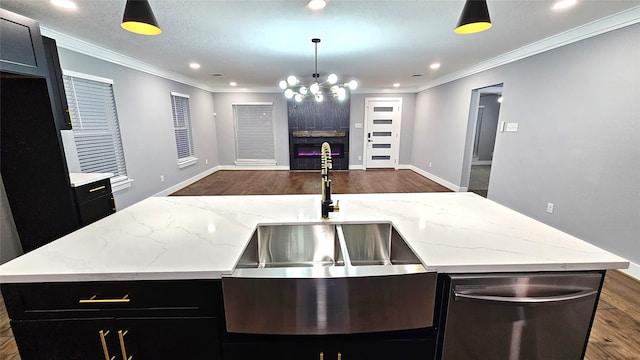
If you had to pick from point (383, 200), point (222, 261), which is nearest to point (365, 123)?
point (383, 200)

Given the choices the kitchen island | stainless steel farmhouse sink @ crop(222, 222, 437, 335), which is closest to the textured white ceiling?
the kitchen island

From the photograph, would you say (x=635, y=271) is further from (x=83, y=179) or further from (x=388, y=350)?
(x=83, y=179)

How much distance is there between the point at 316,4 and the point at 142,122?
370 centimetres

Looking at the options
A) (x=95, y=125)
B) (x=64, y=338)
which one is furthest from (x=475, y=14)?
(x=95, y=125)

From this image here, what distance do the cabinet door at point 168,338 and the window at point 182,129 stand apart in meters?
5.03

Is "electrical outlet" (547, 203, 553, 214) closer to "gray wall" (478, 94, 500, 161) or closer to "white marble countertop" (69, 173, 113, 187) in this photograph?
"white marble countertop" (69, 173, 113, 187)

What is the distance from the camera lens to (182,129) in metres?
5.61

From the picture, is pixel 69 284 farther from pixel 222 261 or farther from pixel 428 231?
pixel 428 231

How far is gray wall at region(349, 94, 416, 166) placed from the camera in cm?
724

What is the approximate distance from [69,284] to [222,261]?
56 centimetres

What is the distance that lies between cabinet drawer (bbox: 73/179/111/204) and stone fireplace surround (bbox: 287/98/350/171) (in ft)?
16.2

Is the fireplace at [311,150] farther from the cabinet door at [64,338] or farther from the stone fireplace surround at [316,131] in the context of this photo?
the cabinet door at [64,338]

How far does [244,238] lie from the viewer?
1.17 m

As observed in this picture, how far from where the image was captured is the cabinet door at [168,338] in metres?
0.96
